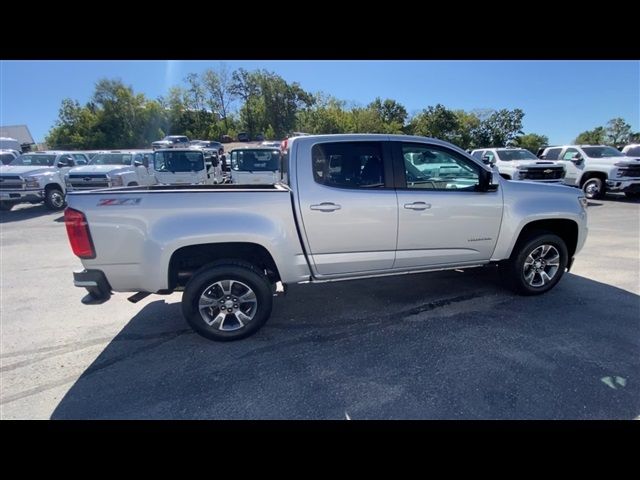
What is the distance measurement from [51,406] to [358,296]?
122 inches

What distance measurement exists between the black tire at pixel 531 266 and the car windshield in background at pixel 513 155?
416 inches

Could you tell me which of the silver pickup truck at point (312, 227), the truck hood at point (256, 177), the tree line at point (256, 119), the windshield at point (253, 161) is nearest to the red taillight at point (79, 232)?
the silver pickup truck at point (312, 227)

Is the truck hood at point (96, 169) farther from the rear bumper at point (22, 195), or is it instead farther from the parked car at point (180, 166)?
the parked car at point (180, 166)

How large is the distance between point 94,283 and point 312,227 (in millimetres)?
2020

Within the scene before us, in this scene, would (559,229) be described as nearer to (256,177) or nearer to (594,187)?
(256,177)

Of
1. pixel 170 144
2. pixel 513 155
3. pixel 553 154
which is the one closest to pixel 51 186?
pixel 513 155

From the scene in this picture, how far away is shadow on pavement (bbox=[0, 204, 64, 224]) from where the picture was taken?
10.1m

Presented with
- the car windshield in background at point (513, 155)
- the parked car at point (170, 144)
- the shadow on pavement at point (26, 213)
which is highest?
the parked car at point (170, 144)

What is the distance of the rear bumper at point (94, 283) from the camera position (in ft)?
9.05

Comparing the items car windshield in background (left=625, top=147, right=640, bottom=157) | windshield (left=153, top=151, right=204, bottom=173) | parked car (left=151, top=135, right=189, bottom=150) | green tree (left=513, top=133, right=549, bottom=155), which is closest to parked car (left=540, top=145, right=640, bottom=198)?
car windshield in background (left=625, top=147, right=640, bottom=157)

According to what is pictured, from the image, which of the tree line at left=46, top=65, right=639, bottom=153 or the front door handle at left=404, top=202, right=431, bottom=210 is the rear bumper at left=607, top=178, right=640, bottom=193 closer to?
the front door handle at left=404, top=202, right=431, bottom=210

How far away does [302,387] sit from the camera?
2459 mm

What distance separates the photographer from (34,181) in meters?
10.4
